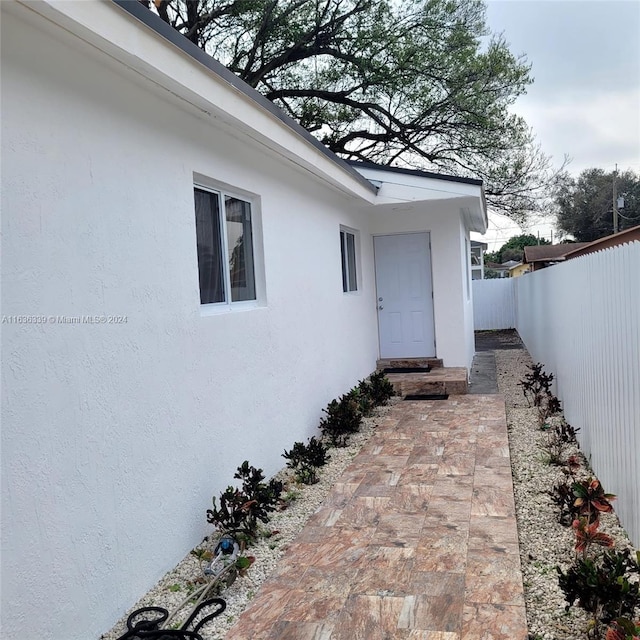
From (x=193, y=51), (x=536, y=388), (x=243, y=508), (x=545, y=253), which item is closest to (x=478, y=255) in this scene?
(x=545, y=253)

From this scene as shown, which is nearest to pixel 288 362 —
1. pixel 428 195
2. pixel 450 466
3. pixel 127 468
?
pixel 450 466

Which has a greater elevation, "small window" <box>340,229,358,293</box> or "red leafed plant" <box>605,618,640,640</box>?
"small window" <box>340,229,358,293</box>

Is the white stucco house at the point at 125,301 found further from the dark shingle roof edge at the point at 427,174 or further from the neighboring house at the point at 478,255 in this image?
the neighboring house at the point at 478,255

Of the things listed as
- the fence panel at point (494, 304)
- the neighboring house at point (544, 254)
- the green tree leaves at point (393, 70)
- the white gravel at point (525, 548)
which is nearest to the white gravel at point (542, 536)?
the white gravel at point (525, 548)

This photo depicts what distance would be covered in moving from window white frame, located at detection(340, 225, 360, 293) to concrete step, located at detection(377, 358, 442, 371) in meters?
1.49

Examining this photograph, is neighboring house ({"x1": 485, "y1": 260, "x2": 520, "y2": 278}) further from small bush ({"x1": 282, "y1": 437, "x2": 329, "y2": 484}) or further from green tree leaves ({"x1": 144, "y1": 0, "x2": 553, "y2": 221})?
small bush ({"x1": 282, "y1": 437, "x2": 329, "y2": 484})

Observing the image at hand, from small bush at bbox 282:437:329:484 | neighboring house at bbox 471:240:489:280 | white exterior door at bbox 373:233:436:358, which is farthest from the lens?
neighboring house at bbox 471:240:489:280

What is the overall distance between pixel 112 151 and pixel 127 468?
1717 millimetres

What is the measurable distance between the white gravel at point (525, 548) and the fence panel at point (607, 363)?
0.35m

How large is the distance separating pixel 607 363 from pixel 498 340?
44.7ft

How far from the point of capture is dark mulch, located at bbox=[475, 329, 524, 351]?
15.6m

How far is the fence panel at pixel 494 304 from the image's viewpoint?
20953 millimetres

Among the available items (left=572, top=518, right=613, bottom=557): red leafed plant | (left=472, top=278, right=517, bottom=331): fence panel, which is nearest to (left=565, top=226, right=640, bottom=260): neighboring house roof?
(left=572, top=518, right=613, bottom=557): red leafed plant

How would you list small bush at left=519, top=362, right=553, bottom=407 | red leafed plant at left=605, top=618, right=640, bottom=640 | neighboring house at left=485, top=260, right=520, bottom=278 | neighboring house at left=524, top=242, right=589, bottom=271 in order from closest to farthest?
red leafed plant at left=605, top=618, right=640, bottom=640, small bush at left=519, top=362, right=553, bottom=407, neighboring house at left=524, top=242, right=589, bottom=271, neighboring house at left=485, top=260, right=520, bottom=278
